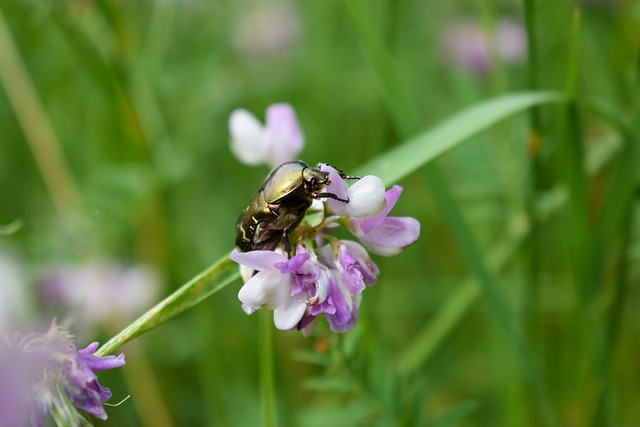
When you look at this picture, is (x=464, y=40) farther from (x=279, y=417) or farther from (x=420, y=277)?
(x=279, y=417)

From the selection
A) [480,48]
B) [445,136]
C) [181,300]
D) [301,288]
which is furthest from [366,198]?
[480,48]

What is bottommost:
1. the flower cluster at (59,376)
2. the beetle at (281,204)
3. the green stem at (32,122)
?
the flower cluster at (59,376)

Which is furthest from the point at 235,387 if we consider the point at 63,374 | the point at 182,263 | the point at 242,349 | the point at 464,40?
the point at 464,40

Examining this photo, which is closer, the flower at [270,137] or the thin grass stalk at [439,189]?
the flower at [270,137]

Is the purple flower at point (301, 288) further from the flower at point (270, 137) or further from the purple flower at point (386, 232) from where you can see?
the flower at point (270, 137)

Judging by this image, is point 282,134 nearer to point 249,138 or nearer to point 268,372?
point 249,138

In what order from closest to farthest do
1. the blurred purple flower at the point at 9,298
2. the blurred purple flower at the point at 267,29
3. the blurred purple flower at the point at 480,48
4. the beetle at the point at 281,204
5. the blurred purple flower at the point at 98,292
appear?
1. the beetle at the point at 281,204
2. the blurred purple flower at the point at 9,298
3. the blurred purple flower at the point at 98,292
4. the blurred purple flower at the point at 480,48
5. the blurred purple flower at the point at 267,29

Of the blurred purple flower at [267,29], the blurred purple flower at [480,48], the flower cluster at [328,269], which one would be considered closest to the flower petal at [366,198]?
the flower cluster at [328,269]
